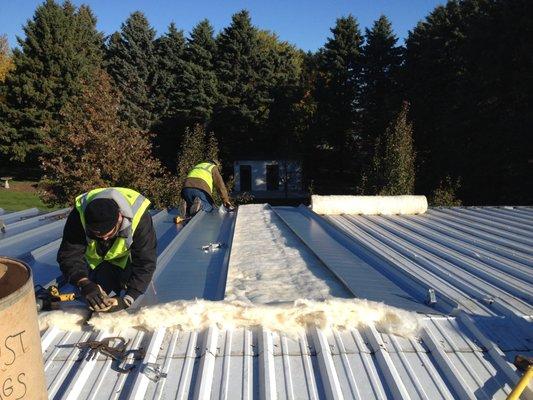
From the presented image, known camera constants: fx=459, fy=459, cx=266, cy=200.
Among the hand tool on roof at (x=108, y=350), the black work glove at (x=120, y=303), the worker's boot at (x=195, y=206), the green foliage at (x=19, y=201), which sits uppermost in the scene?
the worker's boot at (x=195, y=206)

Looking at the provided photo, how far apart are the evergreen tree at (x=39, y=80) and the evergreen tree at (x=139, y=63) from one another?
6.66ft

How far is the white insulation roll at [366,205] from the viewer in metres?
8.25

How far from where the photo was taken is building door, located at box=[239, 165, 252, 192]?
116 ft

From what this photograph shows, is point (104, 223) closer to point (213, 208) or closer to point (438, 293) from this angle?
point (438, 293)

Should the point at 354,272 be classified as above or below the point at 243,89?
below

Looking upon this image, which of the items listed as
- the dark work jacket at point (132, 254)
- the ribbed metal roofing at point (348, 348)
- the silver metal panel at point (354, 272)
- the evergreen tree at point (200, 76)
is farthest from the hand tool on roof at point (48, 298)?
the evergreen tree at point (200, 76)

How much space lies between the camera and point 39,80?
113 ft

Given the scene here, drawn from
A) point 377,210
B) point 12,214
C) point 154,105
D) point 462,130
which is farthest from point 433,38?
point 12,214

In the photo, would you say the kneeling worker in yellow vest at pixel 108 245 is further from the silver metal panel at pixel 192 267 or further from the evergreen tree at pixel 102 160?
the evergreen tree at pixel 102 160

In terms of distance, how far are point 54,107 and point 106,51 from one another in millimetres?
8185

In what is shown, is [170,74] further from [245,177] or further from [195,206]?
[195,206]

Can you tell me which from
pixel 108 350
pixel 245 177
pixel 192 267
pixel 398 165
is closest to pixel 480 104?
pixel 398 165

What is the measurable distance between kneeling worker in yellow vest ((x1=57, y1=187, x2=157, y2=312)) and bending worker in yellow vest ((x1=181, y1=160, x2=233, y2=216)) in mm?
4217

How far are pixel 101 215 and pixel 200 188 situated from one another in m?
4.77
